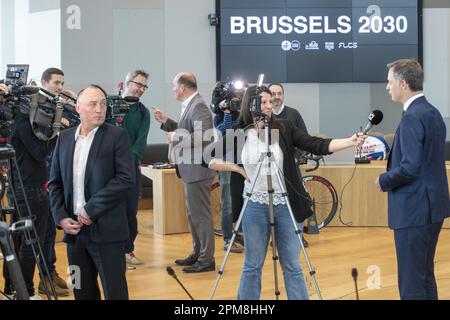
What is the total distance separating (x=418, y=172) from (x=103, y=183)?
1.74 metres

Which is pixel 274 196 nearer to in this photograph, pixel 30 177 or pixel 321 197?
pixel 30 177

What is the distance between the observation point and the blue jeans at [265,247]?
5.08m

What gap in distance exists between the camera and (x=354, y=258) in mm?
7754

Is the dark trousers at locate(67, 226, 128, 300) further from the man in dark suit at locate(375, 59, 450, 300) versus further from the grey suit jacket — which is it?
the grey suit jacket

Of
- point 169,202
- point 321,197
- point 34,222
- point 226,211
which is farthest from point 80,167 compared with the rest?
point 321,197

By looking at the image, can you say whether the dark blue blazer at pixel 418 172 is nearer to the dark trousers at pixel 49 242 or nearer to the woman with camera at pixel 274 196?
the woman with camera at pixel 274 196

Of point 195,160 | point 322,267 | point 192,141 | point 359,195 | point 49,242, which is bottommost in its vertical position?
point 322,267

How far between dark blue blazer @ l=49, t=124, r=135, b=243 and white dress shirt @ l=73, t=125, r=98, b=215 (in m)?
0.02

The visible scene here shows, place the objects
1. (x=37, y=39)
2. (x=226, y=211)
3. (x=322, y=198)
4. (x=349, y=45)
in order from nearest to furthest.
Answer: (x=226, y=211) < (x=322, y=198) < (x=37, y=39) < (x=349, y=45)

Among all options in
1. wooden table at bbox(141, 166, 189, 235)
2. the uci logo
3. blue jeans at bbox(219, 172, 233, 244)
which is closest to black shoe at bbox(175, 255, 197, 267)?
blue jeans at bbox(219, 172, 233, 244)

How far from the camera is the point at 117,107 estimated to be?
6570 mm

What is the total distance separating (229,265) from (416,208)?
299 cm
